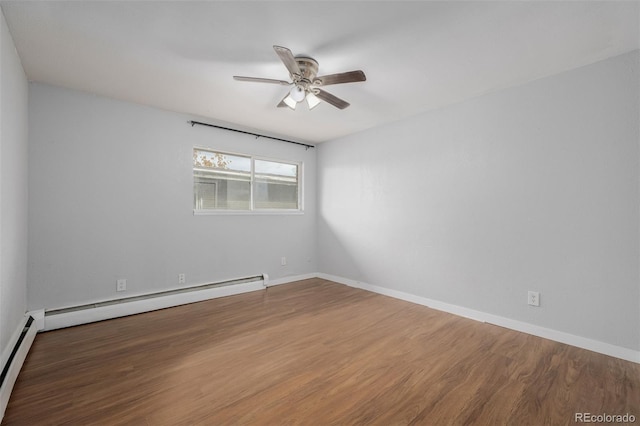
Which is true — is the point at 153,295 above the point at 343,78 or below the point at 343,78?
below

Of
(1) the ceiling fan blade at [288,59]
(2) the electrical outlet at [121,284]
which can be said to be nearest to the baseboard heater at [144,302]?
(2) the electrical outlet at [121,284]

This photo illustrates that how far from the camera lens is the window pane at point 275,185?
14.8 ft

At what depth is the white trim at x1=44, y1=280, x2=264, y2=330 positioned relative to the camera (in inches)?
108

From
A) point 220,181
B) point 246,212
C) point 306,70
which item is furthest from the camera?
point 246,212

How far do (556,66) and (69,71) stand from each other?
14.5 ft

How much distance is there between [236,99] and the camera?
315 centimetres

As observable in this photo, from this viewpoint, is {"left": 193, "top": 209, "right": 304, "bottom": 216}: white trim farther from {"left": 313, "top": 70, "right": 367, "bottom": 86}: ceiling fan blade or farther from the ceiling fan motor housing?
{"left": 313, "top": 70, "right": 367, "bottom": 86}: ceiling fan blade

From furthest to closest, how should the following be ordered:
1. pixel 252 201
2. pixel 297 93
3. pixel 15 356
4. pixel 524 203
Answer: pixel 252 201 < pixel 524 203 < pixel 297 93 < pixel 15 356

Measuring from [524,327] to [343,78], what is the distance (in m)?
2.91

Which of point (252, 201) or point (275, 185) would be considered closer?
point (252, 201)

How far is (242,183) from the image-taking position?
4.32 metres

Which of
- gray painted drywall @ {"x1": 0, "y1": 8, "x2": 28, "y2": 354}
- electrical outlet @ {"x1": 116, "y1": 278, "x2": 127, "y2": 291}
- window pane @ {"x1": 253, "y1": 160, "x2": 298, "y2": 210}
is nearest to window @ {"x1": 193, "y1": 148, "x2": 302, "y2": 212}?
window pane @ {"x1": 253, "y1": 160, "x2": 298, "y2": 210}

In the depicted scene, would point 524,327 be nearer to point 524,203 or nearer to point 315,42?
point 524,203

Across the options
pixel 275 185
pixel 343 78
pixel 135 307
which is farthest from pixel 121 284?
pixel 343 78
